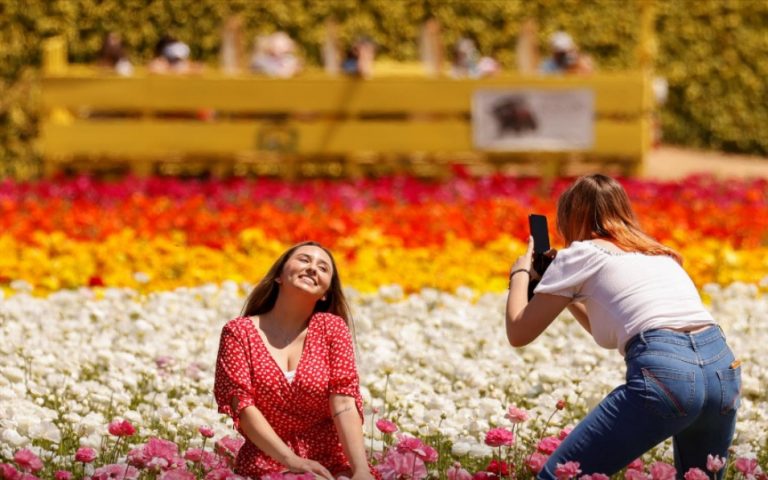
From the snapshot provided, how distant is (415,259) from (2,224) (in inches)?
98.5

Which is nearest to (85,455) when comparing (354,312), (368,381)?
(368,381)

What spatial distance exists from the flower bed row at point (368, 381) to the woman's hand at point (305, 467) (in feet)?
0.50

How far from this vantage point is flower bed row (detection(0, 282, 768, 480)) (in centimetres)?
406

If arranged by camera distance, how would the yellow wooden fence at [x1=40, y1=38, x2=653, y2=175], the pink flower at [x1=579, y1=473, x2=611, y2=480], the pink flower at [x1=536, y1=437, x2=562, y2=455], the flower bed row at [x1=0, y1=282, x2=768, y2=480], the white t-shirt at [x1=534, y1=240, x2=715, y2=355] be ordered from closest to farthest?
the pink flower at [x1=579, y1=473, x2=611, y2=480], the white t-shirt at [x1=534, y1=240, x2=715, y2=355], the pink flower at [x1=536, y1=437, x2=562, y2=455], the flower bed row at [x1=0, y1=282, x2=768, y2=480], the yellow wooden fence at [x1=40, y1=38, x2=653, y2=175]

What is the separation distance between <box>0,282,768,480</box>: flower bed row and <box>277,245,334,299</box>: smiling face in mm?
419

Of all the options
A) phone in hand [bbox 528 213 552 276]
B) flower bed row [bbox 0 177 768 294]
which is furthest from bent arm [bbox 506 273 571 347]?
flower bed row [bbox 0 177 768 294]

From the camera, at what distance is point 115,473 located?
369cm

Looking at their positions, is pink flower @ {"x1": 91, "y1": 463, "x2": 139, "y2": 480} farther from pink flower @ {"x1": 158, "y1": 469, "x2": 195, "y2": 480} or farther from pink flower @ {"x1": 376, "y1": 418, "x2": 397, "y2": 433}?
pink flower @ {"x1": 376, "y1": 418, "x2": 397, "y2": 433}

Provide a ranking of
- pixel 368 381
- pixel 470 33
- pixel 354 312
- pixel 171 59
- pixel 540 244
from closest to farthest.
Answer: pixel 540 244, pixel 368 381, pixel 354 312, pixel 171 59, pixel 470 33

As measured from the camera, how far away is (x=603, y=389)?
4.99 m

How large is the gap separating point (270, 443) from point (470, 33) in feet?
39.1

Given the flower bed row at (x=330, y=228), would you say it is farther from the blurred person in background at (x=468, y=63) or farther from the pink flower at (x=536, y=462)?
the pink flower at (x=536, y=462)

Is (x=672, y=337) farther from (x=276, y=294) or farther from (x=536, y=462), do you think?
(x=276, y=294)

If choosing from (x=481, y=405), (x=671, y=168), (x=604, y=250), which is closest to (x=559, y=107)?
(x=671, y=168)
